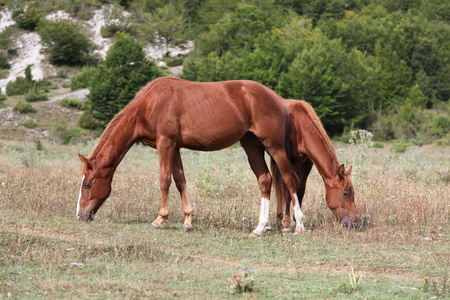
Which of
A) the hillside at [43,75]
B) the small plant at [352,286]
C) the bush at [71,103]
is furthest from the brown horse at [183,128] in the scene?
the bush at [71,103]

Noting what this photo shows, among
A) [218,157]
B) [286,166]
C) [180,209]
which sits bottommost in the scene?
[218,157]

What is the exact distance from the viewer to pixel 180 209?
9.28 meters

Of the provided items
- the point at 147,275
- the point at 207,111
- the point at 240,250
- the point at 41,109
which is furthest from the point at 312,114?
the point at 41,109

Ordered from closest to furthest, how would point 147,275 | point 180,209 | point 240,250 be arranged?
point 147,275 → point 240,250 → point 180,209

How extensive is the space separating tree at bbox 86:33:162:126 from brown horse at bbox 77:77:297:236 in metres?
31.4

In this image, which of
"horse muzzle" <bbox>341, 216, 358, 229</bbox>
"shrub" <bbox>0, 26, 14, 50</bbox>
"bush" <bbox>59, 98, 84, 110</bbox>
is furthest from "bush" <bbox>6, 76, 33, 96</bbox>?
"horse muzzle" <bbox>341, 216, 358, 229</bbox>

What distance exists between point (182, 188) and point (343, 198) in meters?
2.57

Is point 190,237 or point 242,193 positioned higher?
point 190,237

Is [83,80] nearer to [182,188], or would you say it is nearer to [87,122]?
[87,122]

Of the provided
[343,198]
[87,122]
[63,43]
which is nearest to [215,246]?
[343,198]

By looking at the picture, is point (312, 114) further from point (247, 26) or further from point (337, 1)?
point (337, 1)

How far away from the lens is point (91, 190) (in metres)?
7.89

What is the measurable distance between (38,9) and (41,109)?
50.4 metres

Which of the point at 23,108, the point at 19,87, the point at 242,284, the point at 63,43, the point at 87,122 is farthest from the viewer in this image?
the point at 63,43
